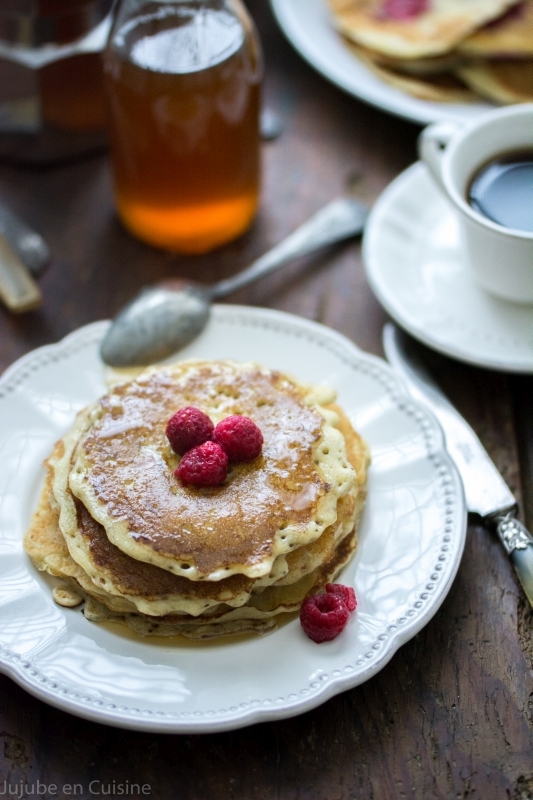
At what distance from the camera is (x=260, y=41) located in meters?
2.56

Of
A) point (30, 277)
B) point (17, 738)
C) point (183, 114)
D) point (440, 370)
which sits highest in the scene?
point (183, 114)

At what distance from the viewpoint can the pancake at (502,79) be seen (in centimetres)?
218

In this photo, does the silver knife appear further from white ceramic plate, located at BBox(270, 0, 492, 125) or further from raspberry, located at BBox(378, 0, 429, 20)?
raspberry, located at BBox(378, 0, 429, 20)

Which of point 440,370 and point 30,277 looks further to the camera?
point 30,277

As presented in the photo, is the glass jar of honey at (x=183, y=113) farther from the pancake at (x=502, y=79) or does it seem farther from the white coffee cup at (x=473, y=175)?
the pancake at (x=502, y=79)

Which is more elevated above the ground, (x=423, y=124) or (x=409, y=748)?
(x=423, y=124)

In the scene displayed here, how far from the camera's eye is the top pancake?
1274 millimetres

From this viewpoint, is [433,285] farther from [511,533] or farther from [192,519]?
[192,519]

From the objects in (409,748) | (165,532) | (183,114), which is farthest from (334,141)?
(409,748)

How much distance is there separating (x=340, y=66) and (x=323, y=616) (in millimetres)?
1574

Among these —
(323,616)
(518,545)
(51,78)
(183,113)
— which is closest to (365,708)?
(323,616)

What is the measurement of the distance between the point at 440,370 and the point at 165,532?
2.57 feet

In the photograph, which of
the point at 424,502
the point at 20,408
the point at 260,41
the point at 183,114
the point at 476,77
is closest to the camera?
the point at 424,502

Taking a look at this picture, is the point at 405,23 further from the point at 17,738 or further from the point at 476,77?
the point at 17,738
